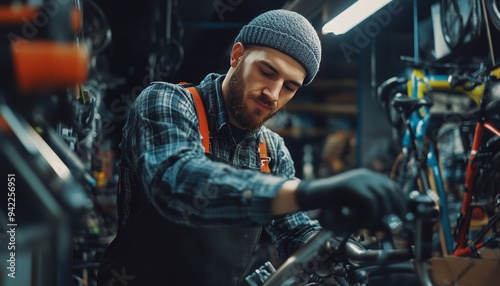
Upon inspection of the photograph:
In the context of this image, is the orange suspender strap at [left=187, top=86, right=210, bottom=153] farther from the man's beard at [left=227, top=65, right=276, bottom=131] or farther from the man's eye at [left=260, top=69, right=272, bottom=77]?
the man's eye at [left=260, top=69, right=272, bottom=77]

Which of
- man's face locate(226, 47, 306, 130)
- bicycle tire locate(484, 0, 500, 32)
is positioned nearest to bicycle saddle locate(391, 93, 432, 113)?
bicycle tire locate(484, 0, 500, 32)

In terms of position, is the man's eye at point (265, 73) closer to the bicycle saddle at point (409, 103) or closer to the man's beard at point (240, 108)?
the man's beard at point (240, 108)

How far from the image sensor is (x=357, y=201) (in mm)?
1154

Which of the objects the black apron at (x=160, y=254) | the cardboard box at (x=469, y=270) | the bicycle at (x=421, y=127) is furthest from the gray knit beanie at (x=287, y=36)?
the bicycle at (x=421, y=127)

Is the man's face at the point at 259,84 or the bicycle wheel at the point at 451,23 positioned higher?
the bicycle wheel at the point at 451,23

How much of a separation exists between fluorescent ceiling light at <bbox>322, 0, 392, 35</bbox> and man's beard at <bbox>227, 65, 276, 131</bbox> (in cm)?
174

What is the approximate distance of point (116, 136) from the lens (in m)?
10.0

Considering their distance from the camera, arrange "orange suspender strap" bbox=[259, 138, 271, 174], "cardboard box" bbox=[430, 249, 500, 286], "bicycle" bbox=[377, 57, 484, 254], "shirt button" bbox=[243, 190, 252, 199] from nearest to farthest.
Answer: "shirt button" bbox=[243, 190, 252, 199] < "orange suspender strap" bbox=[259, 138, 271, 174] < "cardboard box" bbox=[430, 249, 500, 286] < "bicycle" bbox=[377, 57, 484, 254]

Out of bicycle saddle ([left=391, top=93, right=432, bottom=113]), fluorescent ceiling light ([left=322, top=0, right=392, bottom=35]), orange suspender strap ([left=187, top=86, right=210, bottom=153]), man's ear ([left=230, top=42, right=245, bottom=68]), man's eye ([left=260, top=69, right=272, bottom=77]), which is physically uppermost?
fluorescent ceiling light ([left=322, top=0, right=392, bottom=35])

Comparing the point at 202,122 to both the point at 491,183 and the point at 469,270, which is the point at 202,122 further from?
the point at 491,183

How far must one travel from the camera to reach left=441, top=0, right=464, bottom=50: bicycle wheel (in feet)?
15.6

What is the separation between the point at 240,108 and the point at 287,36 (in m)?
0.30

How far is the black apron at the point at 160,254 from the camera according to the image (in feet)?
6.51

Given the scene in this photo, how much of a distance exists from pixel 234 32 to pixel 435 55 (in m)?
2.96
